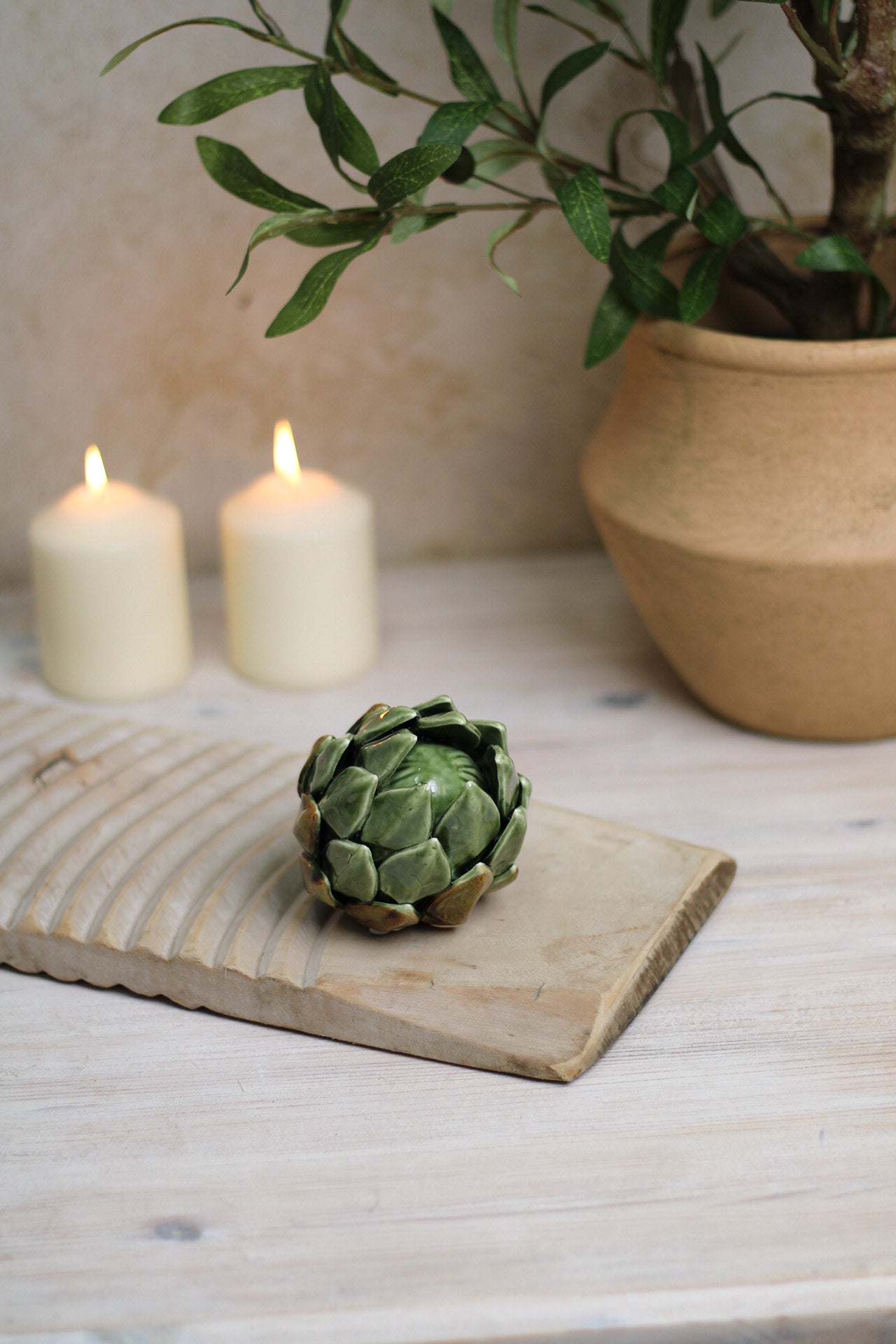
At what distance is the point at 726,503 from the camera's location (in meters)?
0.60

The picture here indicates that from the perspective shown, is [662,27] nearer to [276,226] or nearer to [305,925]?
[276,226]

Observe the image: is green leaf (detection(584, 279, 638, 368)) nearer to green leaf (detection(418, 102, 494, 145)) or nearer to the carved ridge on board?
green leaf (detection(418, 102, 494, 145))

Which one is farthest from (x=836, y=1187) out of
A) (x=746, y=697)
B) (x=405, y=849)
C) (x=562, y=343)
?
(x=562, y=343)

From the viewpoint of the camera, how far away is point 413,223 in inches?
22.2

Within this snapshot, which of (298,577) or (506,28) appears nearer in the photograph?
(506,28)

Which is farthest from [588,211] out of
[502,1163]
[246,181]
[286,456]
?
[502,1163]

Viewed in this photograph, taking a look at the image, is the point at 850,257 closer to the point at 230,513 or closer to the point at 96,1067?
the point at 230,513

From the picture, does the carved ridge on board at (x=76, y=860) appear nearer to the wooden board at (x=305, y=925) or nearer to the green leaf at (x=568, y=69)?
the wooden board at (x=305, y=925)

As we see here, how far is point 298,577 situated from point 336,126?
0.27 meters

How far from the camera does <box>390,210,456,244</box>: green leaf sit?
1.82 ft

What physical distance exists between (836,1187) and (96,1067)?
0.27m

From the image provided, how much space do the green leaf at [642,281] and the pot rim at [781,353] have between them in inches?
0.4

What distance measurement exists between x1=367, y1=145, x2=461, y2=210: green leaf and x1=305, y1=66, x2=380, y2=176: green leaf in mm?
21

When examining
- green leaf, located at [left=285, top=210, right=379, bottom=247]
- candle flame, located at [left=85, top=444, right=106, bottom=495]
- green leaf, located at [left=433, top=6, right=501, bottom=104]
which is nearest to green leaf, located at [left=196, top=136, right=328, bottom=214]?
green leaf, located at [left=285, top=210, right=379, bottom=247]
